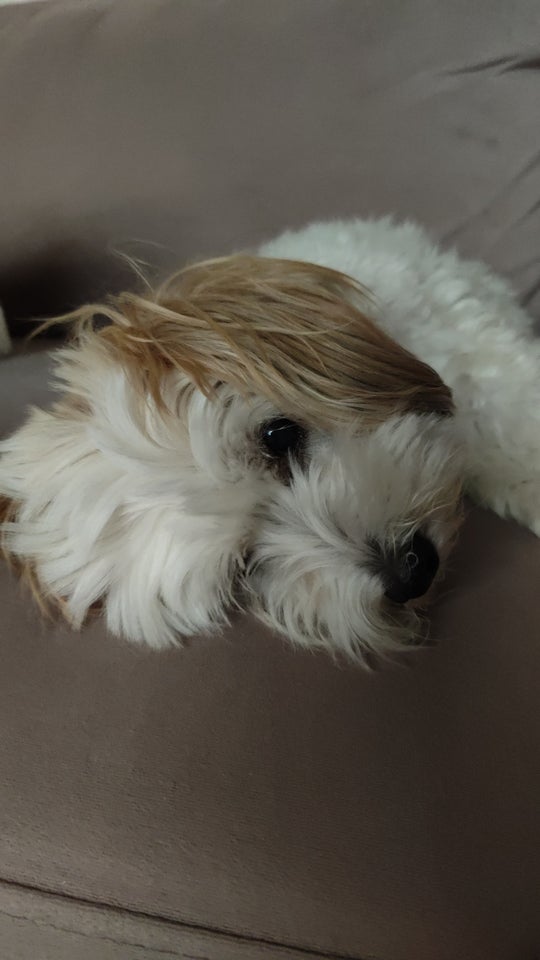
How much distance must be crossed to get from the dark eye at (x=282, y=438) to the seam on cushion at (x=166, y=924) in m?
0.49

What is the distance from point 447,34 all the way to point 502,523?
2.47ft

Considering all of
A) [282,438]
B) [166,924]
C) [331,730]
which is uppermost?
[282,438]

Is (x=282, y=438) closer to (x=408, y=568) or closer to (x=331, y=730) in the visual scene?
(x=408, y=568)

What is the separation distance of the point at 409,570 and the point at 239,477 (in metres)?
0.22

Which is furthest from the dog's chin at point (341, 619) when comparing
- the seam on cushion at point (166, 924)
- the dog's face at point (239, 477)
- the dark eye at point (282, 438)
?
the seam on cushion at point (166, 924)

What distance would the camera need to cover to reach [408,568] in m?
0.83

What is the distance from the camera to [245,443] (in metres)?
0.86

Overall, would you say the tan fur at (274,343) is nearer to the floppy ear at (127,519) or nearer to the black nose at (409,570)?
the floppy ear at (127,519)

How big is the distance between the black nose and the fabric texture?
1.5 inches

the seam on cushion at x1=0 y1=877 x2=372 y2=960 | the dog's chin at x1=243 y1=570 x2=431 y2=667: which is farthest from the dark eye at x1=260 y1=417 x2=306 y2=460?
the seam on cushion at x1=0 y1=877 x2=372 y2=960

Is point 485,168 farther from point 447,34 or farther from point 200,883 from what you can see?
point 200,883

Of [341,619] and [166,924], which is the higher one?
[341,619]

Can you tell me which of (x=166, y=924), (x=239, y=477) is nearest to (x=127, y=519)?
(x=239, y=477)

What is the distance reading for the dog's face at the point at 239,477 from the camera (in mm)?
832
